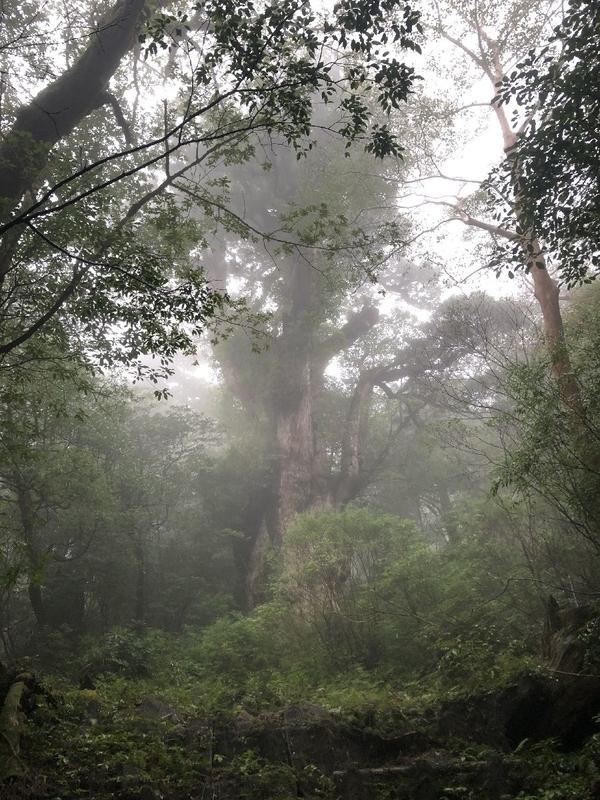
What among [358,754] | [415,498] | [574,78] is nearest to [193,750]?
[358,754]

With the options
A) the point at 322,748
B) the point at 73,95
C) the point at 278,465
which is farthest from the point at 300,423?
the point at 322,748

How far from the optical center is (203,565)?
15.7 metres

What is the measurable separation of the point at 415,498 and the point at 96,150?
694 inches

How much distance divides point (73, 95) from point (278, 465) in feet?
38.4

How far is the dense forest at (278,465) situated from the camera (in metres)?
4.51

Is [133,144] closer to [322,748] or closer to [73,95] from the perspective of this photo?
[73,95]

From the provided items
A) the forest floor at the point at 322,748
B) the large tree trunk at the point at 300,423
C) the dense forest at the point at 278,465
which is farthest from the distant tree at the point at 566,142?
the large tree trunk at the point at 300,423

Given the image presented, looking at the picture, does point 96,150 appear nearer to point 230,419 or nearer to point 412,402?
point 230,419

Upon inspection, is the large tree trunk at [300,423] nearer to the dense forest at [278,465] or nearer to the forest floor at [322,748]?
the dense forest at [278,465]

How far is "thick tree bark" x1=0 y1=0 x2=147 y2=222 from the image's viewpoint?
737 cm

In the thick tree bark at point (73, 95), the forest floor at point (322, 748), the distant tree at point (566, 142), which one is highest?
the thick tree bark at point (73, 95)

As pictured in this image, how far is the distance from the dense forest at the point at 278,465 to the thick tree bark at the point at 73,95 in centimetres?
7

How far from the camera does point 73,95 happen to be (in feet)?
28.3

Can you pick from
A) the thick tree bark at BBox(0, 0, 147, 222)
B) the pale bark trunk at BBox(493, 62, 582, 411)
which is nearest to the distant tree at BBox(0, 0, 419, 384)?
the thick tree bark at BBox(0, 0, 147, 222)
